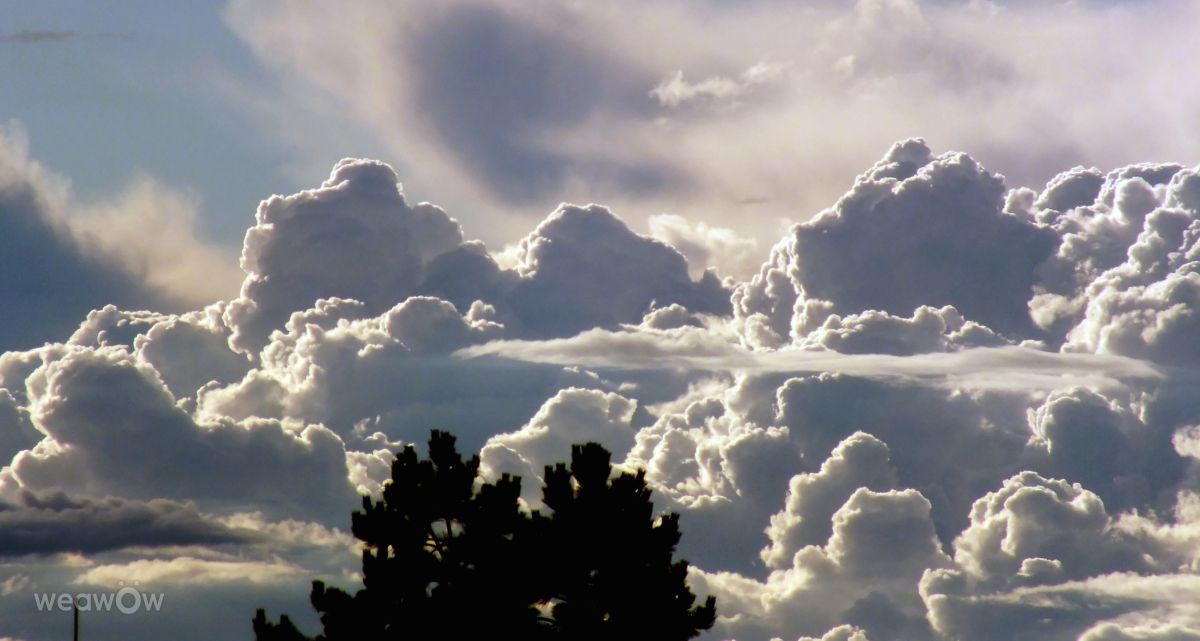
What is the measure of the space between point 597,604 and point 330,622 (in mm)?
11362

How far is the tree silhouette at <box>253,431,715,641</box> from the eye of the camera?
48.8 m

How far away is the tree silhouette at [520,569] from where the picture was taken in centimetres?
4878

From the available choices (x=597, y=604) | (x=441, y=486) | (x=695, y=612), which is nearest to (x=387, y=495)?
(x=441, y=486)

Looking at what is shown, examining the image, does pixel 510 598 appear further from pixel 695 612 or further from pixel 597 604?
pixel 695 612

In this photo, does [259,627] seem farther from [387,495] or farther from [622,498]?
[622,498]

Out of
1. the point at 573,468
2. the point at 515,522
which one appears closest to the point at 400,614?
the point at 515,522

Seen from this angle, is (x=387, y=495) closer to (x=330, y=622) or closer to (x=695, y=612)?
(x=330, y=622)

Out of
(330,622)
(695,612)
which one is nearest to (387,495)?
(330,622)

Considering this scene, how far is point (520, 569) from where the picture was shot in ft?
162

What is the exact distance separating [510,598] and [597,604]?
147 inches

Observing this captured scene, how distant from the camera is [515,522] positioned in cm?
5100

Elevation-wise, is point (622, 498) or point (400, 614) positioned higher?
point (622, 498)

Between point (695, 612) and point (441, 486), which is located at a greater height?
point (441, 486)

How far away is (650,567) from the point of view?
49.8 metres
